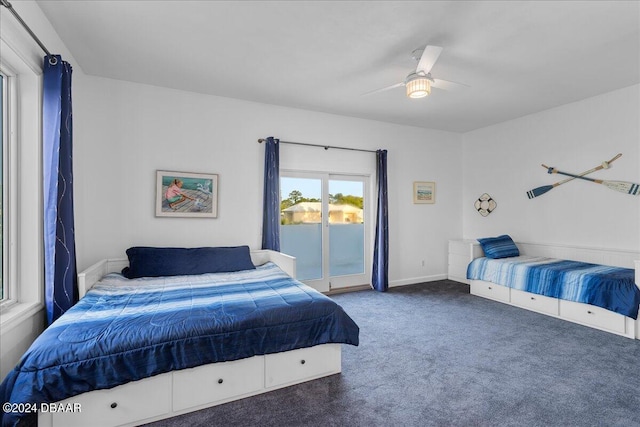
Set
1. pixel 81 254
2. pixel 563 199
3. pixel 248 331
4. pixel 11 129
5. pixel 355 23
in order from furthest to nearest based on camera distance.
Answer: pixel 563 199 → pixel 81 254 → pixel 355 23 → pixel 11 129 → pixel 248 331

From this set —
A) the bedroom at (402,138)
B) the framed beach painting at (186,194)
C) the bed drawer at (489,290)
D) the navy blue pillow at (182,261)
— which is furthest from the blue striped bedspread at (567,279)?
the framed beach painting at (186,194)

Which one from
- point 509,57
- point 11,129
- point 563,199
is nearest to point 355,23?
point 509,57

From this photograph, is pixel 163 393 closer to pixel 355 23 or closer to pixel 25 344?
pixel 25 344

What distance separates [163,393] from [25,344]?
107 cm

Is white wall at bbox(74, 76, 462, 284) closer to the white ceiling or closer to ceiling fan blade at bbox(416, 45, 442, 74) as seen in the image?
the white ceiling

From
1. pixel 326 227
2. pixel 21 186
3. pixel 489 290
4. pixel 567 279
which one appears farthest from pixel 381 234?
pixel 21 186

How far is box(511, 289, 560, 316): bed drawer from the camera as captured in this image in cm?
357

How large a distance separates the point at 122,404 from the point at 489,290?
4.29 m

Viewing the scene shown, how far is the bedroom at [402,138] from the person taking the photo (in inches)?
98.7

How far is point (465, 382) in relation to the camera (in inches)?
87.8

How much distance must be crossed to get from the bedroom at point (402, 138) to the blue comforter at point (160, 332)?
1.73ft

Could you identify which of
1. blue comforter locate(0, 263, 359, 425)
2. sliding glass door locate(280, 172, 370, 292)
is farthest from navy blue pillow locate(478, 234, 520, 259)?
blue comforter locate(0, 263, 359, 425)

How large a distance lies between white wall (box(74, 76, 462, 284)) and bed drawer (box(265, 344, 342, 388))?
2046 millimetres

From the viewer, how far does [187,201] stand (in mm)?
3672
